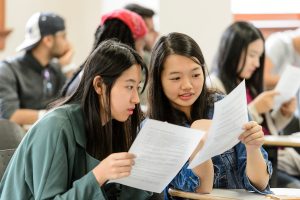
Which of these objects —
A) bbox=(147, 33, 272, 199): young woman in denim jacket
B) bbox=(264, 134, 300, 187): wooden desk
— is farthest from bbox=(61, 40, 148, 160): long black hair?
bbox=(264, 134, 300, 187): wooden desk

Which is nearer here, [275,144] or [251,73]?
[275,144]

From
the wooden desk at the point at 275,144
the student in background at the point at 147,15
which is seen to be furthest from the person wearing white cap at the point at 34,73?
the wooden desk at the point at 275,144

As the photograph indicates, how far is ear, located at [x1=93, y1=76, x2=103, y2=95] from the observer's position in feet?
5.69

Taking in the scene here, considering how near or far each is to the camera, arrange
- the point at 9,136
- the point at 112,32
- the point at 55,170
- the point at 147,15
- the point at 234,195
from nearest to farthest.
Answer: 1. the point at 55,170
2. the point at 234,195
3. the point at 9,136
4. the point at 112,32
5. the point at 147,15

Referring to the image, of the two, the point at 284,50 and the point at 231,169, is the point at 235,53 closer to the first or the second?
the point at 284,50

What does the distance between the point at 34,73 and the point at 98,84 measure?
7.61 feet

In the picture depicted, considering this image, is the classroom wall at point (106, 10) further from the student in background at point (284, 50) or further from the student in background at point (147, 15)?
the student in background at point (284, 50)

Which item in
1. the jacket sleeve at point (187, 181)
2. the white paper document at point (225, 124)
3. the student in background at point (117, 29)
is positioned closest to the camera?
the white paper document at point (225, 124)

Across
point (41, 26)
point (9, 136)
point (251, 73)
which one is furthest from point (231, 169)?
point (41, 26)

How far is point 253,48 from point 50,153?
184 centimetres

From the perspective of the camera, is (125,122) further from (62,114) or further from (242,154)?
(242,154)

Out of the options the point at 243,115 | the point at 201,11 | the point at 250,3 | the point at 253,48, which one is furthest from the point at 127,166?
the point at 250,3

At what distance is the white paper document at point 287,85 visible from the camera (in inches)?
122

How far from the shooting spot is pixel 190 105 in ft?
6.75
